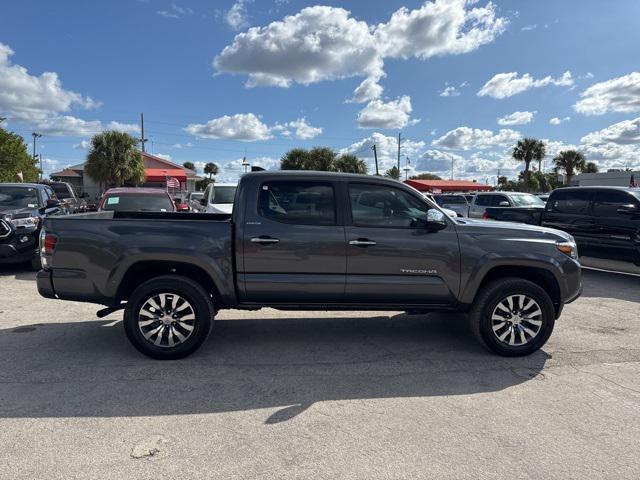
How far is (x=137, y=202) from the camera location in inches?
386

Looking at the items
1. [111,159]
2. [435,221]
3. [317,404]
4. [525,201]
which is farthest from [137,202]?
[111,159]

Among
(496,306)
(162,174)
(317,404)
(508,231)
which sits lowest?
(317,404)

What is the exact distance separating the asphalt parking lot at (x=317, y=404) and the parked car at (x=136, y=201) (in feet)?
14.3

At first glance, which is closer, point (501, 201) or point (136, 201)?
point (136, 201)

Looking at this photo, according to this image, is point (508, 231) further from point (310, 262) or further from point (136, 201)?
point (136, 201)

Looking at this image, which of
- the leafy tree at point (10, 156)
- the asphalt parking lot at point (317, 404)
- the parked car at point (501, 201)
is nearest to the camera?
the asphalt parking lot at point (317, 404)

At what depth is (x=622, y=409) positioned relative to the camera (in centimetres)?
360

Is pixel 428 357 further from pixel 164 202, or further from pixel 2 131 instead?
pixel 2 131

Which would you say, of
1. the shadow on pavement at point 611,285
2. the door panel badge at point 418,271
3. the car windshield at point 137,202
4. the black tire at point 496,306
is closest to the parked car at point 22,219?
the car windshield at point 137,202

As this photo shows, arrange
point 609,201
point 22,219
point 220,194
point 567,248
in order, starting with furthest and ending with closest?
point 220,194
point 609,201
point 22,219
point 567,248

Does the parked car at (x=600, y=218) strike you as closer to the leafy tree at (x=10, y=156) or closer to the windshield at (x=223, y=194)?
the windshield at (x=223, y=194)

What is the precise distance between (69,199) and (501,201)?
45.1ft

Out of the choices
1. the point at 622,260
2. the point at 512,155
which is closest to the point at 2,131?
A: the point at 622,260

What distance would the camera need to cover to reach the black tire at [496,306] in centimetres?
455
